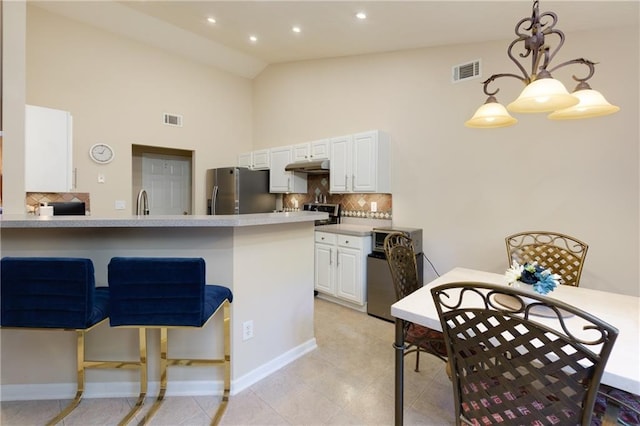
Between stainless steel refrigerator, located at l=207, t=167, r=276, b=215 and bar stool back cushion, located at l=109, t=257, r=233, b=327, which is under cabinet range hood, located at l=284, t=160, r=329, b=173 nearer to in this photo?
stainless steel refrigerator, located at l=207, t=167, r=276, b=215

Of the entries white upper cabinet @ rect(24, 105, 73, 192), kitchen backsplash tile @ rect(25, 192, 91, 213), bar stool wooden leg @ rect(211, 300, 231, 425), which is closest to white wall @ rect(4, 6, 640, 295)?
kitchen backsplash tile @ rect(25, 192, 91, 213)

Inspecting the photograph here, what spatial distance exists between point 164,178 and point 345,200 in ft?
11.1

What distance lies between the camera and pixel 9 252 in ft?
6.12

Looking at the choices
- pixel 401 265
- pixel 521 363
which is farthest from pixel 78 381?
pixel 521 363

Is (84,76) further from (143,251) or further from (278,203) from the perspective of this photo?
(143,251)

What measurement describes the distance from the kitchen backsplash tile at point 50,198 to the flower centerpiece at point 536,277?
15.9 ft

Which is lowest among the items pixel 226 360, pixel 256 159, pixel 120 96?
pixel 226 360

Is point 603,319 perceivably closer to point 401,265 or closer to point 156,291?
point 401,265

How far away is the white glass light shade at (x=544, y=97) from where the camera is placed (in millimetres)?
1361

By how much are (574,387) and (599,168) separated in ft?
8.05

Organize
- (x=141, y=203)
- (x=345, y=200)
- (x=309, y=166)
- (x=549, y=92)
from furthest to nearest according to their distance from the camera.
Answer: (x=345, y=200) → (x=309, y=166) → (x=141, y=203) → (x=549, y=92)

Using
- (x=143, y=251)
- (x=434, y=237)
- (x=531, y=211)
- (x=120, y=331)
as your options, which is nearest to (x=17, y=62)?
(x=143, y=251)

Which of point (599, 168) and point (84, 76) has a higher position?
point (84, 76)

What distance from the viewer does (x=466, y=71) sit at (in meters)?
3.24
